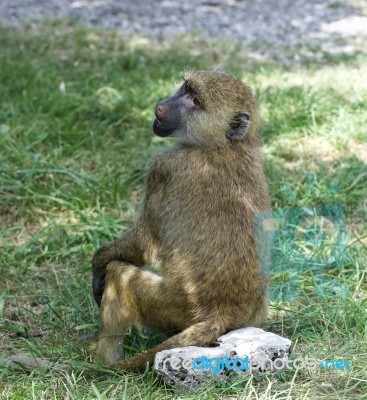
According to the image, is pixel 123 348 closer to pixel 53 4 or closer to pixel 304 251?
pixel 304 251

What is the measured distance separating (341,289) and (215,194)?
1.20 metres

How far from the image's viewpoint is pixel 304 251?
5.28 meters

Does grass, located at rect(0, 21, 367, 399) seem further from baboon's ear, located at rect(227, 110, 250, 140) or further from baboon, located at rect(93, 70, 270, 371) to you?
baboon's ear, located at rect(227, 110, 250, 140)

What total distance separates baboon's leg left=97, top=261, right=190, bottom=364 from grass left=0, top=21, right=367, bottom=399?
187mm

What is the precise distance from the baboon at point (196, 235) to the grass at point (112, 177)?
289mm

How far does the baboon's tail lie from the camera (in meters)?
3.77

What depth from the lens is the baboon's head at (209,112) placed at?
414 centimetres

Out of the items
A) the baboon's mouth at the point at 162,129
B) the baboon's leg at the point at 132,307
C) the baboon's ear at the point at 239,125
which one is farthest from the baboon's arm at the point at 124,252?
the baboon's ear at the point at 239,125

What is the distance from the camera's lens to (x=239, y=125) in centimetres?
415

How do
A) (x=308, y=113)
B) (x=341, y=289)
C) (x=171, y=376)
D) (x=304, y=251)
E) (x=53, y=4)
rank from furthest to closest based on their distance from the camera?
(x=53, y=4) → (x=308, y=113) → (x=304, y=251) → (x=341, y=289) → (x=171, y=376)

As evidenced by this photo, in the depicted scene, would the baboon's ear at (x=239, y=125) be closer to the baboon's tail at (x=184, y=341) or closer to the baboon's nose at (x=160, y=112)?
the baboon's nose at (x=160, y=112)

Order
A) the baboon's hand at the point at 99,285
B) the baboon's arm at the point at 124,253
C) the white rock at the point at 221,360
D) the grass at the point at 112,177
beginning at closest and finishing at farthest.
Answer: the white rock at the point at 221,360 < the grass at the point at 112,177 < the baboon's arm at the point at 124,253 < the baboon's hand at the point at 99,285

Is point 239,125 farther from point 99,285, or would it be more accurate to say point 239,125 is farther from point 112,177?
point 112,177

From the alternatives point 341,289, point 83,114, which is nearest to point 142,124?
point 83,114
